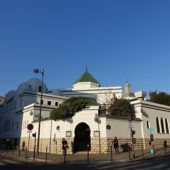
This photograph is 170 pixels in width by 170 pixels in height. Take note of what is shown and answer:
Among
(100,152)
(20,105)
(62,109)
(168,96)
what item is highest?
(168,96)

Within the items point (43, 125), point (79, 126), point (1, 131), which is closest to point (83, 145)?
point (79, 126)

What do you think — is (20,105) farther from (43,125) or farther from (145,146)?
(145,146)

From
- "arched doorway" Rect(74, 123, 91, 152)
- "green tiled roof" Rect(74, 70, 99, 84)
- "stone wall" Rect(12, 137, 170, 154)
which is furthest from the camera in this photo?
"green tiled roof" Rect(74, 70, 99, 84)

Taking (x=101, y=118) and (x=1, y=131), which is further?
(x=1, y=131)

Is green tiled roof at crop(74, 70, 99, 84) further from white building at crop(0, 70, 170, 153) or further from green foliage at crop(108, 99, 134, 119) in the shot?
green foliage at crop(108, 99, 134, 119)

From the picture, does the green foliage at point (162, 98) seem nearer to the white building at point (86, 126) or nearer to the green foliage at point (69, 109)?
the white building at point (86, 126)

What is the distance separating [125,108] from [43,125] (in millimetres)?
10891

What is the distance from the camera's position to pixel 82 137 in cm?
2553

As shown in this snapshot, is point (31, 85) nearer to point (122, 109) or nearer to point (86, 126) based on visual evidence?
point (122, 109)

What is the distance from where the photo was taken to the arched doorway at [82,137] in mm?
25094

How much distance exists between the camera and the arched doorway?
2509 cm

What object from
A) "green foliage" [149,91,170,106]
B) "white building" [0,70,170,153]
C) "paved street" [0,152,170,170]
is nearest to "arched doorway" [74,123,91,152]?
"white building" [0,70,170,153]

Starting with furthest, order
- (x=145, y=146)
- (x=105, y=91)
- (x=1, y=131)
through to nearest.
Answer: (x=105, y=91) → (x=1, y=131) → (x=145, y=146)

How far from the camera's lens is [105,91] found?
54.5 metres
